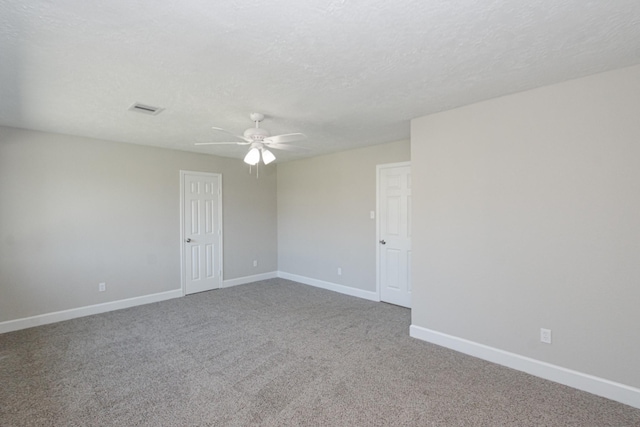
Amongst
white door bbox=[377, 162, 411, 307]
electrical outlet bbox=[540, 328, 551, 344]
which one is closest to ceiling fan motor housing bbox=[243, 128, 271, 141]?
white door bbox=[377, 162, 411, 307]

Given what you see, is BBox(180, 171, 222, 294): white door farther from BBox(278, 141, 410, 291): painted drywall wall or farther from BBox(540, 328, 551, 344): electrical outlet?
BBox(540, 328, 551, 344): electrical outlet

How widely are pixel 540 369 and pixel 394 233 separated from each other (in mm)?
2455

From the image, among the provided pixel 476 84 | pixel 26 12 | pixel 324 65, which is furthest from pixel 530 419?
pixel 26 12

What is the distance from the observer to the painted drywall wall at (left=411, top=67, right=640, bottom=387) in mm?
2340

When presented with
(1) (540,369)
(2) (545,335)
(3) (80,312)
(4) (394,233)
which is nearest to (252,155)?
(4) (394,233)

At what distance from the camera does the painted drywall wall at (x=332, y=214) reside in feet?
16.6

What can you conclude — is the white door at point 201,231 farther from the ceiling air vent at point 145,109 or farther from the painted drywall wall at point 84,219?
the ceiling air vent at point 145,109

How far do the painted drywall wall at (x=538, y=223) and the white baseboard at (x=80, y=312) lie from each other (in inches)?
160

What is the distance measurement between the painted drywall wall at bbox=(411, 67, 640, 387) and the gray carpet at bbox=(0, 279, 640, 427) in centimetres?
41

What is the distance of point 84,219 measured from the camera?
14.2 ft

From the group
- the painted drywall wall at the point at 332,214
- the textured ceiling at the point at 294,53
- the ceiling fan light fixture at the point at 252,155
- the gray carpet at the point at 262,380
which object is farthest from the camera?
the painted drywall wall at the point at 332,214

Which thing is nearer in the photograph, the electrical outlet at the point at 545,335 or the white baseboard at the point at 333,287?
the electrical outlet at the point at 545,335

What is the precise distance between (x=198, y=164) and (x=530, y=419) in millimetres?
5479

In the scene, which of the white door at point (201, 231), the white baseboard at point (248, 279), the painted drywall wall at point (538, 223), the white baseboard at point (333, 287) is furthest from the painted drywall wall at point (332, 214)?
the painted drywall wall at point (538, 223)
